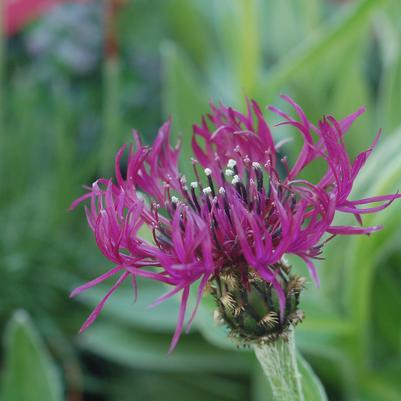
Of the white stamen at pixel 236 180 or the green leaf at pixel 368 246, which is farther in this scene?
the green leaf at pixel 368 246

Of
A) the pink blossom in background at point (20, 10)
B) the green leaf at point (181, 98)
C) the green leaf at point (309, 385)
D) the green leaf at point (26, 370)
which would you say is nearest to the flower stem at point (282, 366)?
the green leaf at point (309, 385)

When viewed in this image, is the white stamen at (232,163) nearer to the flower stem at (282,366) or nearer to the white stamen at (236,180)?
the white stamen at (236,180)

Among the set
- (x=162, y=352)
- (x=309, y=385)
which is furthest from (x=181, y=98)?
(x=309, y=385)

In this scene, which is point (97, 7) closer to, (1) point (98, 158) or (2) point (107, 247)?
(1) point (98, 158)

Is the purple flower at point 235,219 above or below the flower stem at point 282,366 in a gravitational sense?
above

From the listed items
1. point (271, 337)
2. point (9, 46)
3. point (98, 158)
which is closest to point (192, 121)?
point (98, 158)

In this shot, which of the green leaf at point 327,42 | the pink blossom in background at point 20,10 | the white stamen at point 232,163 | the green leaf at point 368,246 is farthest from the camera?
the pink blossom in background at point 20,10
